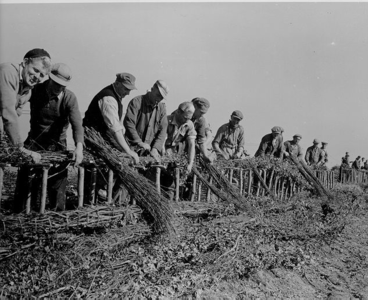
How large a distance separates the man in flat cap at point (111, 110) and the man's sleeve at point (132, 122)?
0.82ft

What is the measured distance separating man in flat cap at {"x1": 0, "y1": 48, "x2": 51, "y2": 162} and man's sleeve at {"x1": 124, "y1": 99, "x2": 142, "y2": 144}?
1607 mm

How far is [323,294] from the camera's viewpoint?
326 centimetres

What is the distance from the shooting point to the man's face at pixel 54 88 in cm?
342

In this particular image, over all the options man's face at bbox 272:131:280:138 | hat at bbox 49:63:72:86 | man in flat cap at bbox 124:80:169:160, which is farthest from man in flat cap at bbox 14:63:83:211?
man's face at bbox 272:131:280:138

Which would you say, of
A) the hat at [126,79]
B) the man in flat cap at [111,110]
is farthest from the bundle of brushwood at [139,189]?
the hat at [126,79]

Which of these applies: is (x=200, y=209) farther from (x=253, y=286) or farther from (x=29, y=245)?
(x=29, y=245)

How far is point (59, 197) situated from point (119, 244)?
111cm

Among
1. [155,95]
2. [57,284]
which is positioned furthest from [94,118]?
[57,284]

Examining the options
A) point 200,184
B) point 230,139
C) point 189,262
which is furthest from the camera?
point 230,139

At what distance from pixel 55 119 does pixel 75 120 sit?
1.00ft

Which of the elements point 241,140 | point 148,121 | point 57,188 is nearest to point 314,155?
point 241,140

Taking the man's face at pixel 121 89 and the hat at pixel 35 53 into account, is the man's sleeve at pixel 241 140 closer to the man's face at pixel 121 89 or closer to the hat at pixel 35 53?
the man's face at pixel 121 89

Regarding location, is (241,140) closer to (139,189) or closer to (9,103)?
(139,189)

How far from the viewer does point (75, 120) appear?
3.56 meters
